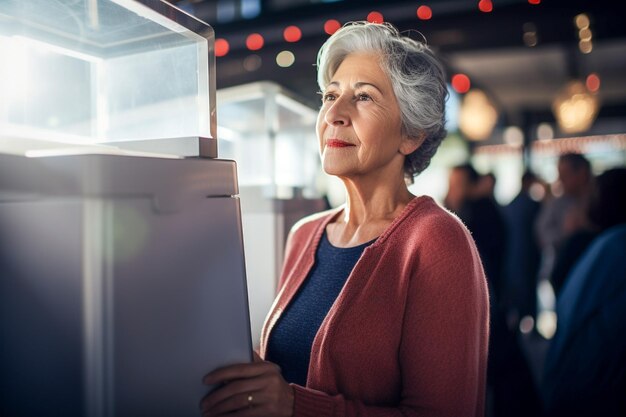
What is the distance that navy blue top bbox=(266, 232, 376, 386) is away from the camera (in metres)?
1.13

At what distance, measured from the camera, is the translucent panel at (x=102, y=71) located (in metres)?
0.79

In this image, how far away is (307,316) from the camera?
1.15 m

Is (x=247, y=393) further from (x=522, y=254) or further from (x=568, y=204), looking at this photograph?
(x=522, y=254)

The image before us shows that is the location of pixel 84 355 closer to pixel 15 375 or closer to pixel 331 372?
pixel 15 375

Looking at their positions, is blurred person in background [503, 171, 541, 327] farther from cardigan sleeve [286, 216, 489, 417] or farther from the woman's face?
cardigan sleeve [286, 216, 489, 417]

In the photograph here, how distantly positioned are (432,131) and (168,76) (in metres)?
0.64

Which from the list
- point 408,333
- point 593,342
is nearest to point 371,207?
point 408,333

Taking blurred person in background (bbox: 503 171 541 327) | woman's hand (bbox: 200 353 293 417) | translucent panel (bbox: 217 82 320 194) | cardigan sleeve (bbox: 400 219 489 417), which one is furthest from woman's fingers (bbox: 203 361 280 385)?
blurred person in background (bbox: 503 171 541 327)

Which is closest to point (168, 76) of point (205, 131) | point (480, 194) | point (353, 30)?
point (205, 131)

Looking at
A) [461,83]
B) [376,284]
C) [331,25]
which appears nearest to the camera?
[376,284]

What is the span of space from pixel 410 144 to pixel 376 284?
0.39 meters

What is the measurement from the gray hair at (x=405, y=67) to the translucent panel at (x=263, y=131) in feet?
3.07

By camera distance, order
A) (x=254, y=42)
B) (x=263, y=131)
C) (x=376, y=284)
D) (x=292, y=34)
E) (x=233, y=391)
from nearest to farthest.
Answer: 1. (x=233, y=391)
2. (x=376, y=284)
3. (x=263, y=131)
4. (x=292, y=34)
5. (x=254, y=42)

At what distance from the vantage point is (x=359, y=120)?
1.15 m
